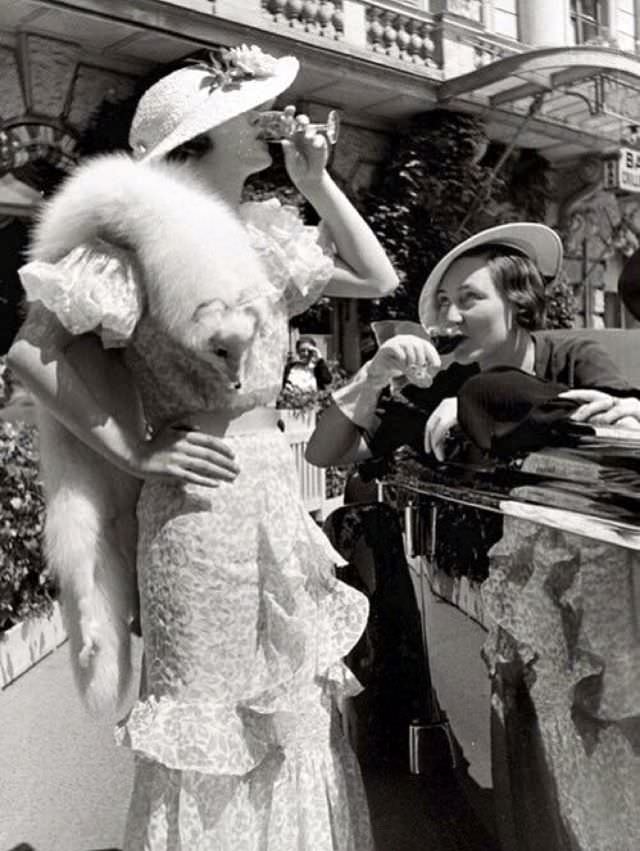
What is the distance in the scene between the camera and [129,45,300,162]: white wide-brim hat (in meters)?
1.41

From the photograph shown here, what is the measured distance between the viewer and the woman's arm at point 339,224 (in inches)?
62.7

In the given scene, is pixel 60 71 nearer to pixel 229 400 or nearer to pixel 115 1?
pixel 115 1

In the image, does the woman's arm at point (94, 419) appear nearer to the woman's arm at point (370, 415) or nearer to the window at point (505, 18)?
the woman's arm at point (370, 415)

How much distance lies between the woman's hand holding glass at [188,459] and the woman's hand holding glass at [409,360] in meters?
0.37

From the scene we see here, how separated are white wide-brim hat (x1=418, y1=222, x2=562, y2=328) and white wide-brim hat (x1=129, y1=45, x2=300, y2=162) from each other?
544mm

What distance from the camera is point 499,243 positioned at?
192 cm

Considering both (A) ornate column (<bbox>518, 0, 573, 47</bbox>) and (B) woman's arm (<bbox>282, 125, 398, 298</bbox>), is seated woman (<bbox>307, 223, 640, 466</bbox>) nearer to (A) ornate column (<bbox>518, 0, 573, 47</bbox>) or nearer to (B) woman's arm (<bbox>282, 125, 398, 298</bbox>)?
(B) woman's arm (<bbox>282, 125, 398, 298</bbox>)

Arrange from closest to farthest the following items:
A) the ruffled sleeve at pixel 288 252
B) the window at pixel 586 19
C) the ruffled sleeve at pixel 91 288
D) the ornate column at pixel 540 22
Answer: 1. the ruffled sleeve at pixel 91 288
2. the ruffled sleeve at pixel 288 252
3. the ornate column at pixel 540 22
4. the window at pixel 586 19

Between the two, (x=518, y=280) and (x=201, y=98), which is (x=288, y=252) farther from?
(x=518, y=280)

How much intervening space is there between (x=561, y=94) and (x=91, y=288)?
10960 mm

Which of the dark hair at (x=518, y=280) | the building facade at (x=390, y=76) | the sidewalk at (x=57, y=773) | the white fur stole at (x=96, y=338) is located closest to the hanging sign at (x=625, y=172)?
the building facade at (x=390, y=76)

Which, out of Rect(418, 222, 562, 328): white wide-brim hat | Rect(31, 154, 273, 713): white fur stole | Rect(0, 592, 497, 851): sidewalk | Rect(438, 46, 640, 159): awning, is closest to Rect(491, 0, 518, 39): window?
Rect(438, 46, 640, 159): awning

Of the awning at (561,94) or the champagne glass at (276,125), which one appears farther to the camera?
the awning at (561,94)

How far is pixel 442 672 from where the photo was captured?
149 cm
